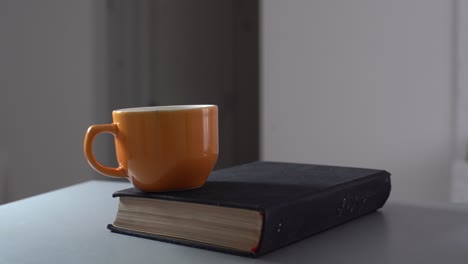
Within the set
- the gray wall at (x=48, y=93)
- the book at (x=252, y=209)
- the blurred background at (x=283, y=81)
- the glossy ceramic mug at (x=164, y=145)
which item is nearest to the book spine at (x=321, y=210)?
the book at (x=252, y=209)

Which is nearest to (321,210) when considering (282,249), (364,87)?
(282,249)

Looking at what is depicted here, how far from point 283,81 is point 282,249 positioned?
1.68m

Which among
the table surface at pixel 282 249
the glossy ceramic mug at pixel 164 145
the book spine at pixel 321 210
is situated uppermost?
the glossy ceramic mug at pixel 164 145

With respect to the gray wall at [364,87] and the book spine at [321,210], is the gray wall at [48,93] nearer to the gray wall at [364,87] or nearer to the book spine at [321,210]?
the gray wall at [364,87]

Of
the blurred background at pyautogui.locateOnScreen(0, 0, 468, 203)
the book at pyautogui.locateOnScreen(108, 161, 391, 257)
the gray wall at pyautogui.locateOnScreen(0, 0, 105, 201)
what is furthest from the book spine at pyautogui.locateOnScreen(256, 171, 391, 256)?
A: the gray wall at pyautogui.locateOnScreen(0, 0, 105, 201)

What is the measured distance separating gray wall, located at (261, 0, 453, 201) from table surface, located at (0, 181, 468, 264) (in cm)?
137

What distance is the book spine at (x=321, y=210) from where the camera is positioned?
479mm

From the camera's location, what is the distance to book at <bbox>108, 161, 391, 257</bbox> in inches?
18.9

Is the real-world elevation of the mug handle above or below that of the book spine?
above

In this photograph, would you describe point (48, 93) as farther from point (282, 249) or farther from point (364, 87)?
point (282, 249)

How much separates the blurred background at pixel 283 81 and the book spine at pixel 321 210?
133 centimetres

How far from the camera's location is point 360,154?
81.2 inches

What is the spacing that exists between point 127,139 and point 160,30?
244 centimetres

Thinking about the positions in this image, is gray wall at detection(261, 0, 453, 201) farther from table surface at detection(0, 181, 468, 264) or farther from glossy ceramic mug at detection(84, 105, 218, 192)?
glossy ceramic mug at detection(84, 105, 218, 192)
